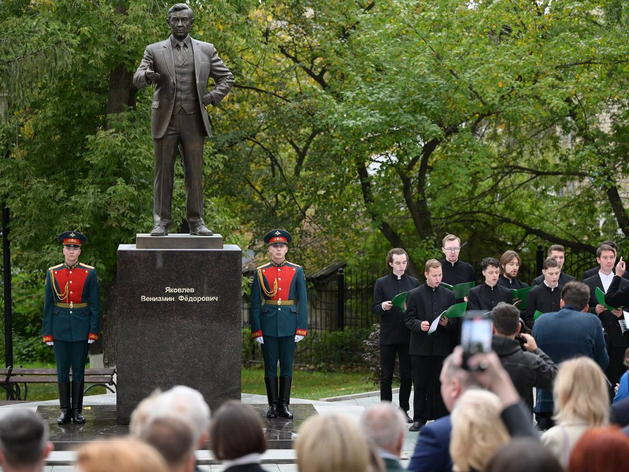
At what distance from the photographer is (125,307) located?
9328mm

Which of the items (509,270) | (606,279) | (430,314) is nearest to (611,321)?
(606,279)

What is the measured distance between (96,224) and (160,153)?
5404 mm

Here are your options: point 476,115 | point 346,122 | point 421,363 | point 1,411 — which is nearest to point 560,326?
point 421,363

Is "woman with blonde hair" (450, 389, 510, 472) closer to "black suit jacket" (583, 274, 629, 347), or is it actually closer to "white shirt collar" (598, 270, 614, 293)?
"black suit jacket" (583, 274, 629, 347)

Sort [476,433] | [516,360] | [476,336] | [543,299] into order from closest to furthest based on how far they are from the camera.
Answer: [476,336] → [476,433] → [516,360] → [543,299]

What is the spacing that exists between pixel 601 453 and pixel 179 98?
22.6ft

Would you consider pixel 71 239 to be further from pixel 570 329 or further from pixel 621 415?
pixel 621 415

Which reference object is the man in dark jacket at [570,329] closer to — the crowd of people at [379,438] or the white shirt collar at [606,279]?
the white shirt collar at [606,279]

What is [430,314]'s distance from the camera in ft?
32.5

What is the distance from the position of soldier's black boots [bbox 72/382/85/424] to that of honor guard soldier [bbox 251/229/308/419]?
180 centimetres

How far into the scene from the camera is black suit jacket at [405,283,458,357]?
391 inches

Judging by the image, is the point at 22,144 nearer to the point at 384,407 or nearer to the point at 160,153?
the point at 160,153

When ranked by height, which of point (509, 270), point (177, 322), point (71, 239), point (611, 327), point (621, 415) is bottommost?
point (621, 415)

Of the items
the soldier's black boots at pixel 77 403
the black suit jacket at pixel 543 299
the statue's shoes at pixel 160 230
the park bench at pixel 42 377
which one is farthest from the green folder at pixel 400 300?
the park bench at pixel 42 377
